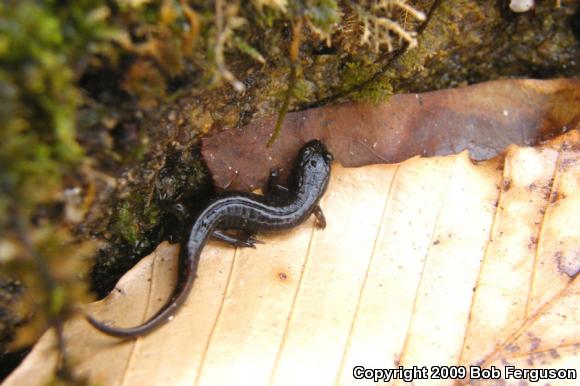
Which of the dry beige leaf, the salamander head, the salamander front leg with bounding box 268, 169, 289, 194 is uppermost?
the salamander head

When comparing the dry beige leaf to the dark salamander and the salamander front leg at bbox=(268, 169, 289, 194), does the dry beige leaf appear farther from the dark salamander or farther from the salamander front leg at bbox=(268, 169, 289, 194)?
the salamander front leg at bbox=(268, 169, 289, 194)

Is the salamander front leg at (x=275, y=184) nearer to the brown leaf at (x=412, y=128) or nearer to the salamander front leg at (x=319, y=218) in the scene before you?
the brown leaf at (x=412, y=128)

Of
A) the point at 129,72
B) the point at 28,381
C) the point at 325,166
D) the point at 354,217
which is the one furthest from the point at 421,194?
the point at 28,381

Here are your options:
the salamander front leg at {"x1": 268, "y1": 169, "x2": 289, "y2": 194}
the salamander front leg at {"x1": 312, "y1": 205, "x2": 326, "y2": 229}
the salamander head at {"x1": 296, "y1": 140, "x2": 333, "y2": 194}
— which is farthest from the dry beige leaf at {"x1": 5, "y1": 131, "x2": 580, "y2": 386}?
the salamander front leg at {"x1": 268, "y1": 169, "x2": 289, "y2": 194}

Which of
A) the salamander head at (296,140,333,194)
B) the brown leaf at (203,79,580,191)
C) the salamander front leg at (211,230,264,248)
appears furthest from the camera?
the salamander head at (296,140,333,194)

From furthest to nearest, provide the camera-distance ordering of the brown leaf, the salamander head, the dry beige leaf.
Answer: the salamander head < the brown leaf < the dry beige leaf

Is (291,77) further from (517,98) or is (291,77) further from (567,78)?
(567,78)

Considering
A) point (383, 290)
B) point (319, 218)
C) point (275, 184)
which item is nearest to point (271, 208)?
point (275, 184)

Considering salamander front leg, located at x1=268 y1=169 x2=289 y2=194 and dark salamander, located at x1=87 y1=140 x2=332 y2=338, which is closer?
dark salamander, located at x1=87 y1=140 x2=332 y2=338
